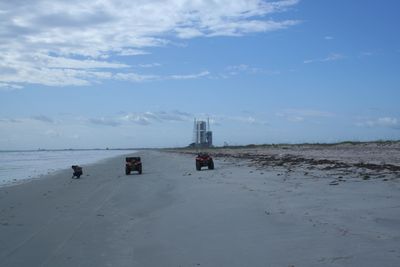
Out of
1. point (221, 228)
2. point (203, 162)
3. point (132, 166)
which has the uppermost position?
point (203, 162)

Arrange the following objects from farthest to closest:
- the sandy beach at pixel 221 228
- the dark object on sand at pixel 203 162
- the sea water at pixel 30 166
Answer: the sea water at pixel 30 166 < the dark object on sand at pixel 203 162 < the sandy beach at pixel 221 228

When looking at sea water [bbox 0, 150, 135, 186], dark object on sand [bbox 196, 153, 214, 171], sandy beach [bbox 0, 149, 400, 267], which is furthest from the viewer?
sea water [bbox 0, 150, 135, 186]

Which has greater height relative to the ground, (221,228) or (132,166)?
(132,166)

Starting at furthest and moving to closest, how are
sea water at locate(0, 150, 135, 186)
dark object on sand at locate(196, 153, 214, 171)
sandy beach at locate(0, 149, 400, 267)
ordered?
sea water at locate(0, 150, 135, 186), dark object on sand at locate(196, 153, 214, 171), sandy beach at locate(0, 149, 400, 267)

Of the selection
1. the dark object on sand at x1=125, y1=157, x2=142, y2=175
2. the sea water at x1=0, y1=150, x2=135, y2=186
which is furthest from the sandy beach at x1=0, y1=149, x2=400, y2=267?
the sea water at x1=0, y1=150, x2=135, y2=186

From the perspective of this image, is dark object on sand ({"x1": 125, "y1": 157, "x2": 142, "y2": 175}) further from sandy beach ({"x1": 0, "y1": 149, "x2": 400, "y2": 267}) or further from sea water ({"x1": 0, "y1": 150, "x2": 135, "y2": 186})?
sandy beach ({"x1": 0, "y1": 149, "x2": 400, "y2": 267})

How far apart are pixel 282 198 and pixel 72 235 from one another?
6.13 m

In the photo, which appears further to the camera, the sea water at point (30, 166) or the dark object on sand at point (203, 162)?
the sea water at point (30, 166)

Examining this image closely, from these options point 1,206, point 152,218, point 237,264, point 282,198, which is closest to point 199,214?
point 152,218

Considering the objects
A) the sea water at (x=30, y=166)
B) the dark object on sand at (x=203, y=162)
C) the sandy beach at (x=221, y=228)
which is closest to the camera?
the sandy beach at (x=221, y=228)

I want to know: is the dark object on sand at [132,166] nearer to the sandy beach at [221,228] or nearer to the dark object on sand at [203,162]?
the dark object on sand at [203,162]

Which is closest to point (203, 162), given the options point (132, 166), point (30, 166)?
point (132, 166)

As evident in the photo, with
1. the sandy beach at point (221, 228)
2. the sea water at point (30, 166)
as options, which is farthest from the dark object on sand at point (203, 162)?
the sandy beach at point (221, 228)

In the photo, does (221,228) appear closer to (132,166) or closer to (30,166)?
(132,166)
